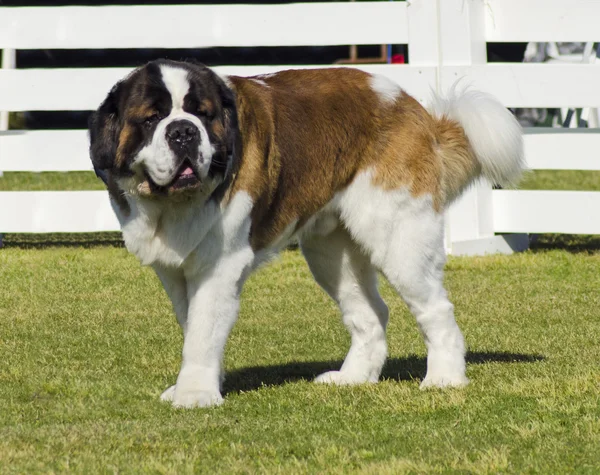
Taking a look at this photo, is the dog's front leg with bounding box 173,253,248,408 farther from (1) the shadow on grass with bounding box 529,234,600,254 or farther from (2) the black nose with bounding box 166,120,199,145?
(1) the shadow on grass with bounding box 529,234,600,254

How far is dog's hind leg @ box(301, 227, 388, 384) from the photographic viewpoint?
5723mm

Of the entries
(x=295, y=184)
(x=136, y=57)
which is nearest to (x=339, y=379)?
(x=295, y=184)

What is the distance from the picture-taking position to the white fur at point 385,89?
18.2 ft

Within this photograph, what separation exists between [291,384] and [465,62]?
4.94 m

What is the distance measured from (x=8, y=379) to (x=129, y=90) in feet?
5.94

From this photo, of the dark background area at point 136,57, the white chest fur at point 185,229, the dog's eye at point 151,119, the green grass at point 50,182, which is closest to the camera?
the dog's eye at point 151,119

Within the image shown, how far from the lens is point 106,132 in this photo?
190 inches

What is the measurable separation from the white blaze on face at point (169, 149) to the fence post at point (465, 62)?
5175 mm

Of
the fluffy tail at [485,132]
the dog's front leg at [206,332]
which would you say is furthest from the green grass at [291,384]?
the fluffy tail at [485,132]

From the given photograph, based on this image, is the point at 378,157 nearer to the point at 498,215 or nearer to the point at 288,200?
the point at 288,200

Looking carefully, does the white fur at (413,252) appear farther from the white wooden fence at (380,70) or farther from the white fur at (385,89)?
the white wooden fence at (380,70)

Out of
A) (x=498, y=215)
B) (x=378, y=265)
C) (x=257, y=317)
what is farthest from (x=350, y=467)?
(x=498, y=215)

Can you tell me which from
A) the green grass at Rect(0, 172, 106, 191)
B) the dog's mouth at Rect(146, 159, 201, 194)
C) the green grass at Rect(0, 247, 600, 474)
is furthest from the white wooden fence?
the dog's mouth at Rect(146, 159, 201, 194)

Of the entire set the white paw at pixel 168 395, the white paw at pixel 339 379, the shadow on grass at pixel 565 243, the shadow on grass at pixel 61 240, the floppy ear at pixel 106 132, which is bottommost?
the shadow on grass at pixel 565 243
